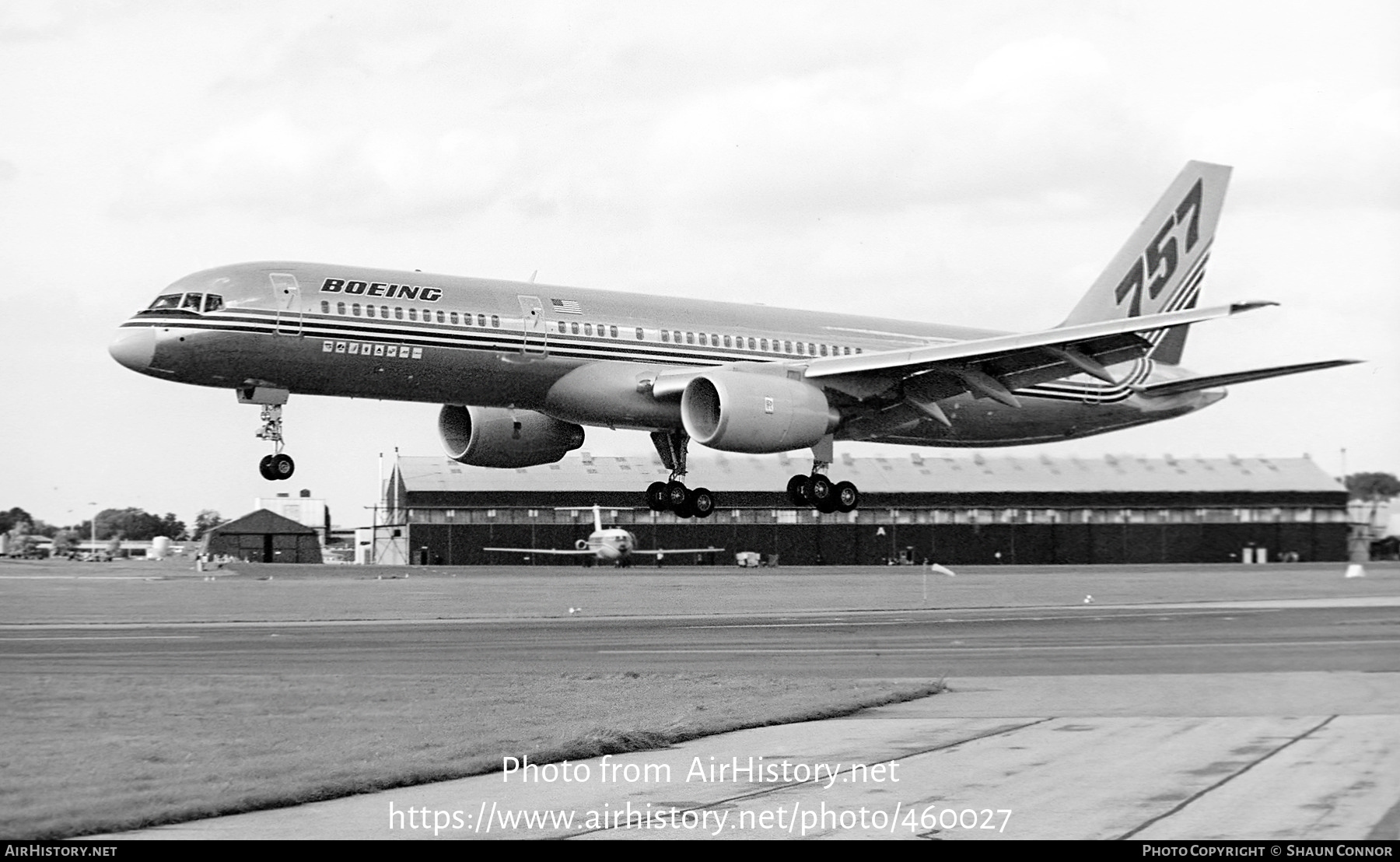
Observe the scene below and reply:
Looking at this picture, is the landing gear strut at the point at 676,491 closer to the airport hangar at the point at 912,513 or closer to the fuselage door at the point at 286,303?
the fuselage door at the point at 286,303

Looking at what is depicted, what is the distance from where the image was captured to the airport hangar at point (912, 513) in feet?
320

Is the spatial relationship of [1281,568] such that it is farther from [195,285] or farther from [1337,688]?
[195,285]

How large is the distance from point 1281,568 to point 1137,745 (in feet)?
231

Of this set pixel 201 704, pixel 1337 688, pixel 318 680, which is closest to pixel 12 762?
pixel 201 704

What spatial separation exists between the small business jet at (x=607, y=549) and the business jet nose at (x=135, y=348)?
5774cm

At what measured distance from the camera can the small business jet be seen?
297 feet

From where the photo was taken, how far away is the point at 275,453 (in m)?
35.2

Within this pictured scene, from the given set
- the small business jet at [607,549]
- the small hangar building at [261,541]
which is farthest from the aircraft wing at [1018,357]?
the small hangar building at [261,541]

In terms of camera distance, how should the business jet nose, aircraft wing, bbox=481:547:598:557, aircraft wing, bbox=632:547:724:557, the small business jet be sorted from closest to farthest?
1. the business jet nose
2. the small business jet
3. aircraft wing, bbox=481:547:598:557
4. aircraft wing, bbox=632:547:724:557

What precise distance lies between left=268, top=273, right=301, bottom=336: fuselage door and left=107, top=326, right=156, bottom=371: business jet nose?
2.44 m

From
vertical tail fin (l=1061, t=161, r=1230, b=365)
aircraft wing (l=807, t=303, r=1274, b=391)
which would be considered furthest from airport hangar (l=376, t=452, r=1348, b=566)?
aircraft wing (l=807, t=303, r=1274, b=391)

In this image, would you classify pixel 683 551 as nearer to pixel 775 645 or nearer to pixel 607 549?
pixel 607 549

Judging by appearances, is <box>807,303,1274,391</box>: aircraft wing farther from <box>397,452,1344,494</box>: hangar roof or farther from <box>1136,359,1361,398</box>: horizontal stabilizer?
<box>397,452,1344,494</box>: hangar roof

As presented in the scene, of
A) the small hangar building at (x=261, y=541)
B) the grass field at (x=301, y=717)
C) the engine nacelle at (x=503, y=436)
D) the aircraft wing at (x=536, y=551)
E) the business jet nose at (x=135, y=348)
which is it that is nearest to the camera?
the grass field at (x=301, y=717)
